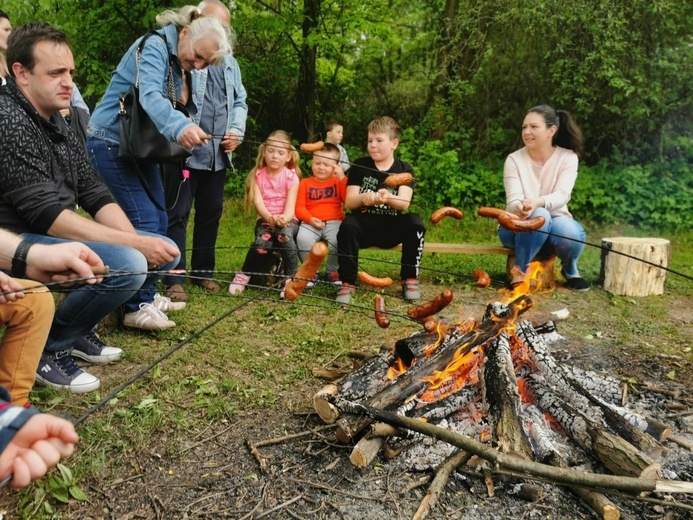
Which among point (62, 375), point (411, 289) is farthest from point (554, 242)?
point (62, 375)

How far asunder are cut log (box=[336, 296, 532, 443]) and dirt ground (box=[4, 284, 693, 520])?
6.4 inches

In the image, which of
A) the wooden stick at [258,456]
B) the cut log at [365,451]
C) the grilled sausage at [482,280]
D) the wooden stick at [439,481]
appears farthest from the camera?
the grilled sausage at [482,280]

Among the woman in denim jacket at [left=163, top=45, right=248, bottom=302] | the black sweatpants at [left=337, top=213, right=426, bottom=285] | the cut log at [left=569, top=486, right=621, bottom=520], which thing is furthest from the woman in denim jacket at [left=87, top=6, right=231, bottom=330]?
the cut log at [left=569, top=486, right=621, bottom=520]

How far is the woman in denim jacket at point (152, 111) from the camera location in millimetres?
3766

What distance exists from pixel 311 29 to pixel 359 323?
5564 millimetres

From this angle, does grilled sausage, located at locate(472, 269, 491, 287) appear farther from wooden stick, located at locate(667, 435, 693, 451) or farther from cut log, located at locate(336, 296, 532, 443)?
wooden stick, located at locate(667, 435, 693, 451)

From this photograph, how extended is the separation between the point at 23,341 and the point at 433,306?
2.05 m

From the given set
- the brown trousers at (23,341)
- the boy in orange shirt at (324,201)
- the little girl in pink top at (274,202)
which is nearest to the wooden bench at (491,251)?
the boy in orange shirt at (324,201)

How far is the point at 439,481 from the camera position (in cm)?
234

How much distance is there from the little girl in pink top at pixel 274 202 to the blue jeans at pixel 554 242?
219cm

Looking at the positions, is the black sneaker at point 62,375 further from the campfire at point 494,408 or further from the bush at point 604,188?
the bush at point 604,188

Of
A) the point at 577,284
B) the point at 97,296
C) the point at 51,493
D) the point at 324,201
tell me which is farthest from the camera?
the point at 577,284

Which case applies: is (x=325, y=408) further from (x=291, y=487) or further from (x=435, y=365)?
(x=435, y=365)

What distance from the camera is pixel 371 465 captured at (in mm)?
2553
